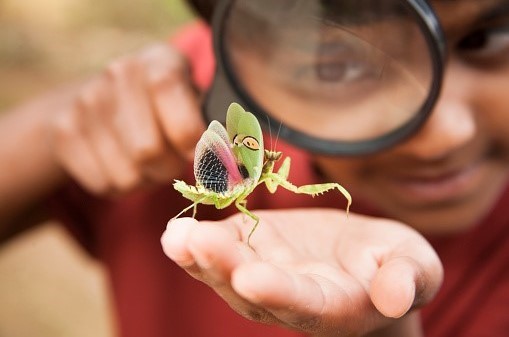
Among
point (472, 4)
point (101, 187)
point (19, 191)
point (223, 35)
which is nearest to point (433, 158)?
point (472, 4)

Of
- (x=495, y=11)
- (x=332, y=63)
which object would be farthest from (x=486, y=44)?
(x=332, y=63)

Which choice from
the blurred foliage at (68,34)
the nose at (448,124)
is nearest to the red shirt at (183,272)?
the nose at (448,124)

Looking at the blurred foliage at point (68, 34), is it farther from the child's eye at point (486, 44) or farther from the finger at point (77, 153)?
the child's eye at point (486, 44)

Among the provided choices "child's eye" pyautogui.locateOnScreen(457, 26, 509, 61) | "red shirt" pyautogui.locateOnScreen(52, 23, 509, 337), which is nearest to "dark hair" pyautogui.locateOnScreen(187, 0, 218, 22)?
"red shirt" pyautogui.locateOnScreen(52, 23, 509, 337)

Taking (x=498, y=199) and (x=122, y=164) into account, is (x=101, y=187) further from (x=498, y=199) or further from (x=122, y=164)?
(x=498, y=199)

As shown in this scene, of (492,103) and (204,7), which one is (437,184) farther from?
(204,7)

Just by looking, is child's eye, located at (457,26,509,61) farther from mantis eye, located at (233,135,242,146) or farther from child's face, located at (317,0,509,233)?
mantis eye, located at (233,135,242,146)

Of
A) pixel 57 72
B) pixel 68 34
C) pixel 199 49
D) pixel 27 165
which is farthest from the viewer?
pixel 68 34
